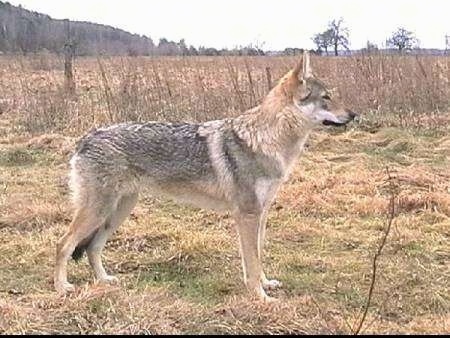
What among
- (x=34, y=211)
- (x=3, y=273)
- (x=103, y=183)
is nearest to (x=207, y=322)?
(x=103, y=183)

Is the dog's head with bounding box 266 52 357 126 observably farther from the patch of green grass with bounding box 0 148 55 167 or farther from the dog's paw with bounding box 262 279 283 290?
the patch of green grass with bounding box 0 148 55 167

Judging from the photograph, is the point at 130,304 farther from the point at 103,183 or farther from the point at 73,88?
the point at 73,88

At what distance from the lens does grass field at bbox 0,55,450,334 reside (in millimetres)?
3871

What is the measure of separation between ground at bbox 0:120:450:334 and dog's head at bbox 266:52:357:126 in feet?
4.13

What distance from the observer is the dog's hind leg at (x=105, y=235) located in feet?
17.2

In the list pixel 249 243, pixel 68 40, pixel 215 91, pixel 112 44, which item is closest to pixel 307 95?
pixel 249 243

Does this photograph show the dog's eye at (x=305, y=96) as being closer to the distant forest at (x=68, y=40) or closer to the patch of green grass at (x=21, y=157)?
the patch of green grass at (x=21, y=157)

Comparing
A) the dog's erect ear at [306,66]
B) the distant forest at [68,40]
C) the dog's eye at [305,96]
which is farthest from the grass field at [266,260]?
the distant forest at [68,40]

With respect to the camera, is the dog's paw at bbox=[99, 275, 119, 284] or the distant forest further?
the distant forest

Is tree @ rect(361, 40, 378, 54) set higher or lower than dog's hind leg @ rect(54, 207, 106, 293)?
higher

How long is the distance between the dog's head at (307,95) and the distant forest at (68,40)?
8049 mm

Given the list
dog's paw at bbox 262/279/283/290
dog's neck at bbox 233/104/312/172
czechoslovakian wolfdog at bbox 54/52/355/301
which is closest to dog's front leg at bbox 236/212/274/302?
czechoslovakian wolfdog at bbox 54/52/355/301

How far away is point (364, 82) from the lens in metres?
12.9

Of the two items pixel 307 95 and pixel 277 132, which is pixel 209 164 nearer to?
pixel 277 132
